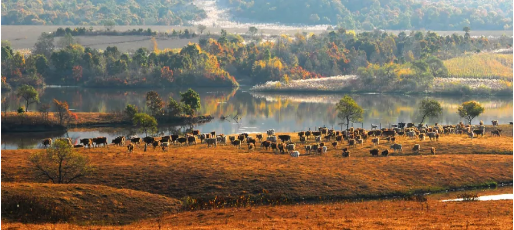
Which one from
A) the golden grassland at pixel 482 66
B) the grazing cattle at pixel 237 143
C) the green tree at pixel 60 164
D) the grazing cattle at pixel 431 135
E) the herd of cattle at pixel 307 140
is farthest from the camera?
the golden grassland at pixel 482 66

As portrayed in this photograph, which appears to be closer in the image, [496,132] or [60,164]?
[60,164]

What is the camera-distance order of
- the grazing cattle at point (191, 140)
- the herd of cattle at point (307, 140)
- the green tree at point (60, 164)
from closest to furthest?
the green tree at point (60, 164), the herd of cattle at point (307, 140), the grazing cattle at point (191, 140)

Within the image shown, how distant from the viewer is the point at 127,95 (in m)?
138

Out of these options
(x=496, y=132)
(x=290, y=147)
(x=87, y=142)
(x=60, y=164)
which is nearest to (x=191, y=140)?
(x=87, y=142)

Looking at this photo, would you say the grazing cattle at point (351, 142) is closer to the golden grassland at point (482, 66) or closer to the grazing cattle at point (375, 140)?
the grazing cattle at point (375, 140)

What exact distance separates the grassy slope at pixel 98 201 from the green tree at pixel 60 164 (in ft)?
11.8

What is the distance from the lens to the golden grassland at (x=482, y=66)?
525ft

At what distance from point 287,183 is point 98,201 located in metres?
12.9

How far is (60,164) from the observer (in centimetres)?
4644

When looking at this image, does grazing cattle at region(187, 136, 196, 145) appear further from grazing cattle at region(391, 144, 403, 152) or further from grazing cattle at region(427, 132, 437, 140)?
grazing cattle at region(427, 132, 437, 140)

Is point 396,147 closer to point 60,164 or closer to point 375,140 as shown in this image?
point 375,140

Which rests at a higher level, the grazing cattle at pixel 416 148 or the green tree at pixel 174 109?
the green tree at pixel 174 109

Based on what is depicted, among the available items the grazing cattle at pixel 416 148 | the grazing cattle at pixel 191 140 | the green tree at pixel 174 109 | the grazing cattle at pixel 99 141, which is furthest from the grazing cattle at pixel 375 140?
the green tree at pixel 174 109

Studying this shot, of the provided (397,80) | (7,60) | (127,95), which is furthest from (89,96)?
(397,80)
